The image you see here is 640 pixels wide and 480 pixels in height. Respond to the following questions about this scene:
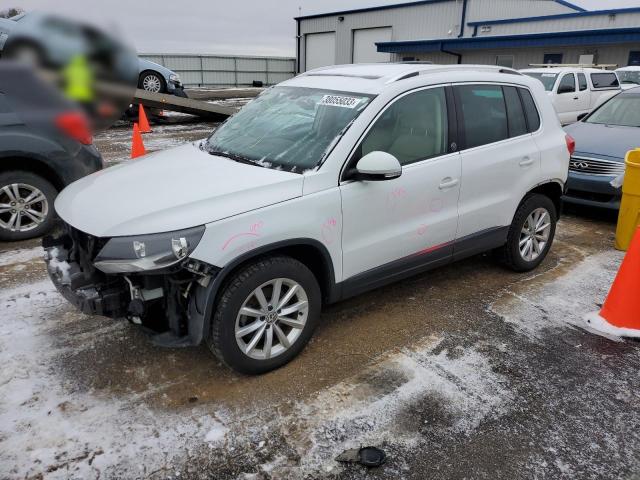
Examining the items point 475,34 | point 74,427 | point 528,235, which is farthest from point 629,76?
point 74,427

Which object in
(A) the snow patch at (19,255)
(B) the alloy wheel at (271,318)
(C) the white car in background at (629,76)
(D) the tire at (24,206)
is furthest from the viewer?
(C) the white car in background at (629,76)

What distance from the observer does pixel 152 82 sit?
558 inches

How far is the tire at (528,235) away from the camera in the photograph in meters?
4.59

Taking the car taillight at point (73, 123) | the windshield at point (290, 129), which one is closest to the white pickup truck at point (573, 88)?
the windshield at point (290, 129)

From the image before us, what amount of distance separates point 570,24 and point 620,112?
19.3 metres

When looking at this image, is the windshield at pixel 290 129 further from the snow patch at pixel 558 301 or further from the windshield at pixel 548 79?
the windshield at pixel 548 79

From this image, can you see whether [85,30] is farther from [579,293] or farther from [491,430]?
[579,293]

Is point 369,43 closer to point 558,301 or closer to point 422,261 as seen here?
point 558,301

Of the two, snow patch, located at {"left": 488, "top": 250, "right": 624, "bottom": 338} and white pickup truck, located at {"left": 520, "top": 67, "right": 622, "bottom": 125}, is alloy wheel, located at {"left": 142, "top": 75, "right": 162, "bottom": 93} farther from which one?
snow patch, located at {"left": 488, "top": 250, "right": 624, "bottom": 338}

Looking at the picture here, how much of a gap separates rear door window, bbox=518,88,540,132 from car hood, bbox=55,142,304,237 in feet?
8.16

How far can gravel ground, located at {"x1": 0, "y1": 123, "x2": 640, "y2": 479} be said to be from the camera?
8.45ft

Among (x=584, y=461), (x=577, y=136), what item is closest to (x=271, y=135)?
(x=584, y=461)

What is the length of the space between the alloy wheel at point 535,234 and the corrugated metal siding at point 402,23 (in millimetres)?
28030

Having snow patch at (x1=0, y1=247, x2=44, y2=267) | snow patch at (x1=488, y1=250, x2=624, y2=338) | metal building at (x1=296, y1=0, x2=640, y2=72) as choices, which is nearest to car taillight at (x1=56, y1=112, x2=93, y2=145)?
snow patch at (x1=488, y1=250, x2=624, y2=338)
